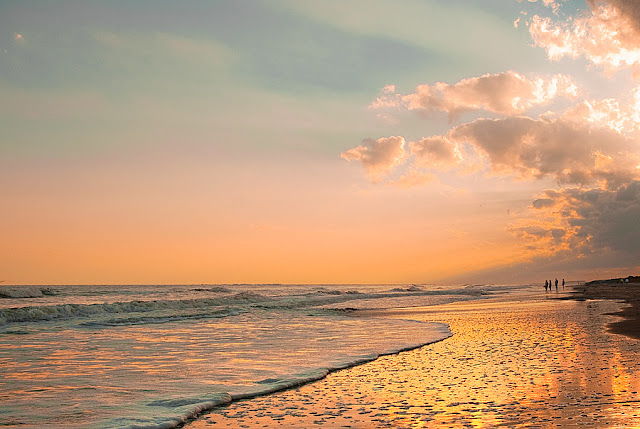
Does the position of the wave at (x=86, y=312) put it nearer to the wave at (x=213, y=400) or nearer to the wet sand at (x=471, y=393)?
the wave at (x=213, y=400)

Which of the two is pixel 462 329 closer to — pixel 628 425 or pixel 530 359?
pixel 530 359

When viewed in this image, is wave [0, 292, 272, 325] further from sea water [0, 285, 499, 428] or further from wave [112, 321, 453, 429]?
wave [112, 321, 453, 429]

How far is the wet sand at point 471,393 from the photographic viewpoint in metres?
7.62

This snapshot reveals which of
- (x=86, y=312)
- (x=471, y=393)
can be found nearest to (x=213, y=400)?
(x=471, y=393)

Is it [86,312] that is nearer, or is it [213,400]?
[213,400]

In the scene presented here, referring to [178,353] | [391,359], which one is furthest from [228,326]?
[391,359]

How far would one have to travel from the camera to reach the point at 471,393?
9.32m

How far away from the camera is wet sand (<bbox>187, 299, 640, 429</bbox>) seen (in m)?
7.62

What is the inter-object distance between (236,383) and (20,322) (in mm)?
23939

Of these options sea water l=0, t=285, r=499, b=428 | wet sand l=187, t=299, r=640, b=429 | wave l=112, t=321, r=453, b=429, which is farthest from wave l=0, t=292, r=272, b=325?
wet sand l=187, t=299, r=640, b=429

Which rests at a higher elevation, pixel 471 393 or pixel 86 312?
pixel 471 393

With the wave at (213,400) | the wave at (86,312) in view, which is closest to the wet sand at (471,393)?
the wave at (213,400)

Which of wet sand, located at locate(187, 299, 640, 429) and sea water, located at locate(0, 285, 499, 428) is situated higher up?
wet sand, located at locate(187, 299, 640, 429)

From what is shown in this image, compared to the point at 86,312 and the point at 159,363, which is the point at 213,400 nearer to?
the point at 159,363
